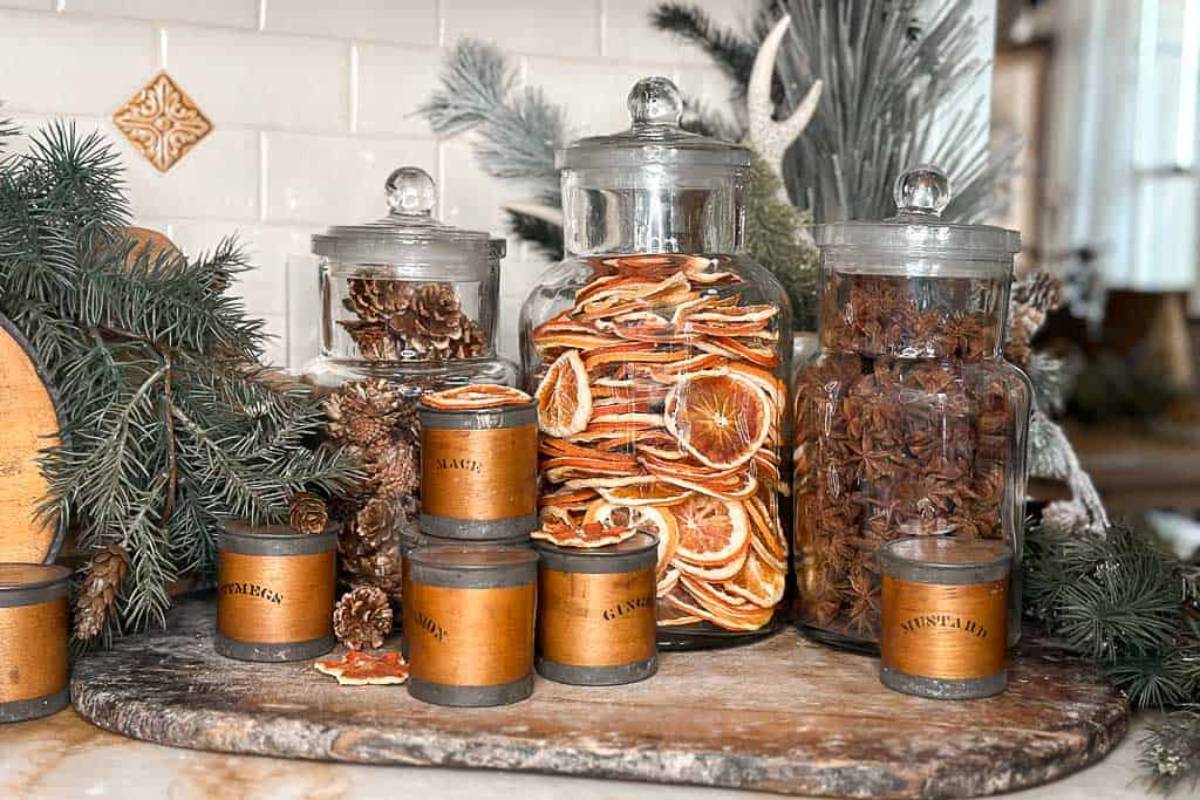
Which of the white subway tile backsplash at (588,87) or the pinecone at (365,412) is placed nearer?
the pinecone at (365,412)

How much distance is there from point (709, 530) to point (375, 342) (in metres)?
0.29

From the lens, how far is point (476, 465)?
902 mm

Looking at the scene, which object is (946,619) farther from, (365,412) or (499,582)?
(365,412)

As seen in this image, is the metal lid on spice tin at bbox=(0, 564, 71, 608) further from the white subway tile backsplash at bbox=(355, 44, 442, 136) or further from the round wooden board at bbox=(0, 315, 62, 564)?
the white subway tile backsplash at bbox=(355, 44, 442, 136)

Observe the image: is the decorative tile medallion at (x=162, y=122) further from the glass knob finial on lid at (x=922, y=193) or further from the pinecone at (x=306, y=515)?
the glass knob finial on lid at (x=922, y=193)

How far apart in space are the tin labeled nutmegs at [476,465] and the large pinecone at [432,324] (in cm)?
11

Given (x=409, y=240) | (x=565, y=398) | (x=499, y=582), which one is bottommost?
(x=499, y=582)

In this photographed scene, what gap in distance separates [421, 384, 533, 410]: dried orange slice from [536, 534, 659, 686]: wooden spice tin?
0.10 m

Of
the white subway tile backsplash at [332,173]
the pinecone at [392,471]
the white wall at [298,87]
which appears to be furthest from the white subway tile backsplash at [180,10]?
the pinecone at [392,471]

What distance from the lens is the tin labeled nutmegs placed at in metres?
0.90

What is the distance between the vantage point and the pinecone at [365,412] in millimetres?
987

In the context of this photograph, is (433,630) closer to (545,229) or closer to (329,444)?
(329,444)

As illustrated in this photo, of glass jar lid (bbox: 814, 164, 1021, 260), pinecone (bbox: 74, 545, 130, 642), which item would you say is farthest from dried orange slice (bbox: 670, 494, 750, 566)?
pinecone (bbox: 74, 545, 130, 642)

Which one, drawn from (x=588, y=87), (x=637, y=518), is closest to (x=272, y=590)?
(x=637, y=518)
